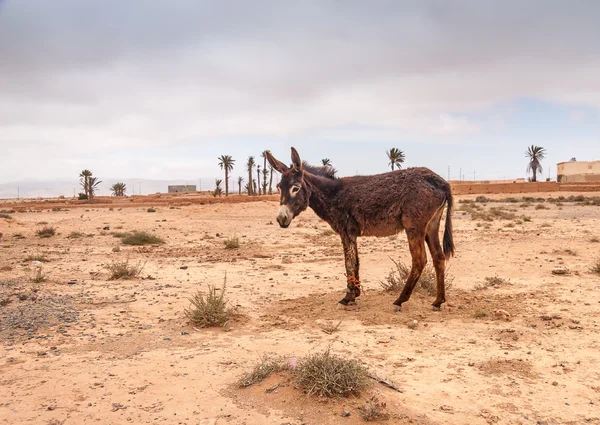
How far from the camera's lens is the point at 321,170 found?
8.12m

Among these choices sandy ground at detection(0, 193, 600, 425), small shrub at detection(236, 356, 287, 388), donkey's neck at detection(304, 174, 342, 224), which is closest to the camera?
sandy ground at detection(0, 193, 600, 425)

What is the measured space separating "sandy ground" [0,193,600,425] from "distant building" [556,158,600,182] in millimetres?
72767

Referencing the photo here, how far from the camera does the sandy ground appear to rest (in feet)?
12.8

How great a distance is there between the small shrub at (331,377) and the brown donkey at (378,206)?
3.17 metres

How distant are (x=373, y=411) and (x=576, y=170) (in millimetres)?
88520

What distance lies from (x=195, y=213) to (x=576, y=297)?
30.3 meters

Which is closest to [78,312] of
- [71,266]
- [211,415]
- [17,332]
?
[17,332]

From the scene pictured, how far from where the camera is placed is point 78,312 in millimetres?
7047

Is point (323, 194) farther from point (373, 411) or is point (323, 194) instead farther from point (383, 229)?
point (373, 411)

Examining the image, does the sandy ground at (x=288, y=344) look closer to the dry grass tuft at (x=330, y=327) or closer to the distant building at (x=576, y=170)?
the dry grass tuft at (x=330, y=327)

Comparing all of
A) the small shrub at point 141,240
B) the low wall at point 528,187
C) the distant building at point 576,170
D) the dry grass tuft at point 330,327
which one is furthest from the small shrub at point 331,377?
the distant building at point 576,170

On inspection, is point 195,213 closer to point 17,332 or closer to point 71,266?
point 71,266

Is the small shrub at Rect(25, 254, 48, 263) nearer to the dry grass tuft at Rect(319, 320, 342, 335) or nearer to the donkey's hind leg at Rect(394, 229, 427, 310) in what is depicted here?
the dry grass tuft at Rect(319, 320, 342, 335)

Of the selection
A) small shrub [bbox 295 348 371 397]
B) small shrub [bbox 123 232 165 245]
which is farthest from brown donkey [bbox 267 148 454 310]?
small shrub [bbox 123 232 165 245]
